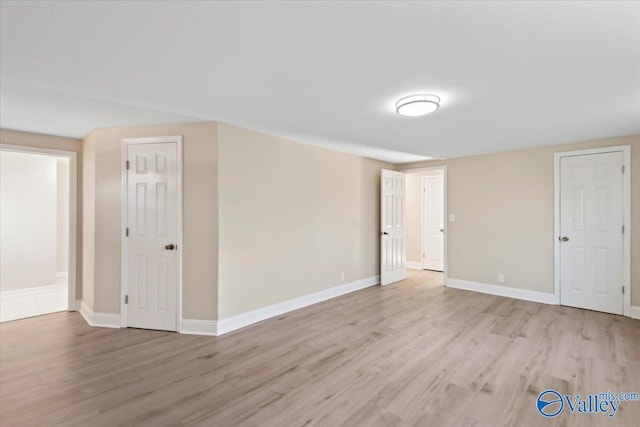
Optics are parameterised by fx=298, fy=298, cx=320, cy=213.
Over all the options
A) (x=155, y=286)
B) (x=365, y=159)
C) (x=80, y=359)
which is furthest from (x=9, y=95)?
(x=365, y=159)

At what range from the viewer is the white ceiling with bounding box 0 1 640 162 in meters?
1.47

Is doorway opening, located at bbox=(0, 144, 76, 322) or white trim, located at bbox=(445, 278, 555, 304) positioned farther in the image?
doorway opening, located at bbox=(0, 144, 76, 322)

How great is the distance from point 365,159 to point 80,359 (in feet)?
15.4

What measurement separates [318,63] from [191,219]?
2268 millimetres

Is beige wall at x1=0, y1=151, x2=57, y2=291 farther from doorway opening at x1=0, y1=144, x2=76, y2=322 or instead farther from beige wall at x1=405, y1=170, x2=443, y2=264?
beige wall at x1=405, y1=170, x2=443, y2=264

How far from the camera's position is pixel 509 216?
188 inches

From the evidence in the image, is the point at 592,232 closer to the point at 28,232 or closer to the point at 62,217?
the point at 28,232

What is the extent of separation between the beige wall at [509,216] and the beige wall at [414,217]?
1744mm

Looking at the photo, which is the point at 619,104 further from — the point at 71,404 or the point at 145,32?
A: the point at 71,404

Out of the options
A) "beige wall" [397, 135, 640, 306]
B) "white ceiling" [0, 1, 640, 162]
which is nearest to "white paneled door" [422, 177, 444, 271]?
"beige wall" [397, 135, 640, 306]

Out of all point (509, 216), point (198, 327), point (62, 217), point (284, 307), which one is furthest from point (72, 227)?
point (509, 216)

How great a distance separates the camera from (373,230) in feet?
18.3

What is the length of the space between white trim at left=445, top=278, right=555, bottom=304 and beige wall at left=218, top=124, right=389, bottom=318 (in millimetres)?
Result: 1467

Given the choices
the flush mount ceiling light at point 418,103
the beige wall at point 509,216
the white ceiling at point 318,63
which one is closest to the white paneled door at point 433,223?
the beige wall at point 509,216
